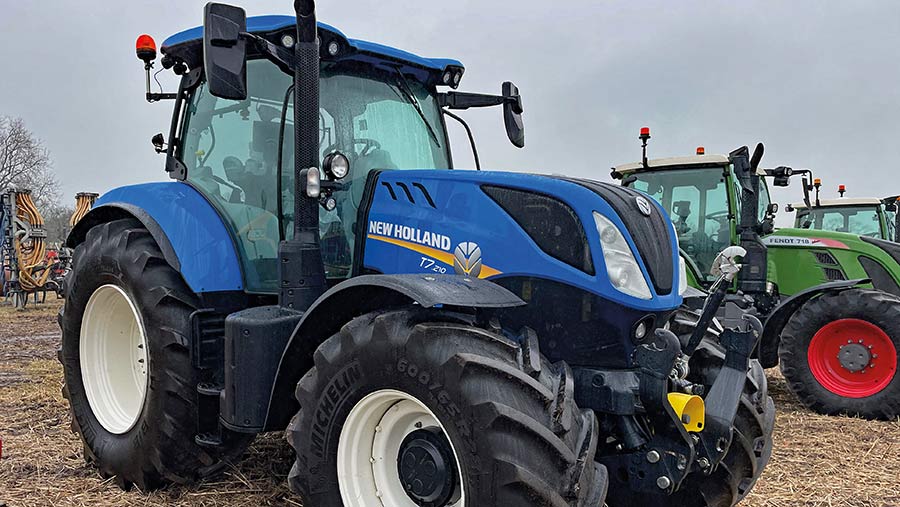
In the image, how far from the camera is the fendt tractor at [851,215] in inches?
442

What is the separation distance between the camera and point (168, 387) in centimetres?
361

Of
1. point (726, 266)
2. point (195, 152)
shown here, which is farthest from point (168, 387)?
point (726, 266)

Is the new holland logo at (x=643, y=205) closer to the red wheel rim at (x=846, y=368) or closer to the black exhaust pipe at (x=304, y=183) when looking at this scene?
the black exhaust pipe at (x=304, y=183)

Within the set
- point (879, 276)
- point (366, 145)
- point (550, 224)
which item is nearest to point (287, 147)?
point (366, 145)

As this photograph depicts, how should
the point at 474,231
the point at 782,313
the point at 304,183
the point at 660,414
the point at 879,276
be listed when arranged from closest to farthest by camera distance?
the point at 660,414 < the point at 474,231 < the point at 304,183 < the point at 782,313 < the point at 879,276

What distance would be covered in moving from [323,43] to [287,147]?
533 mm

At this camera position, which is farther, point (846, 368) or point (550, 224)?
point (846, 368)

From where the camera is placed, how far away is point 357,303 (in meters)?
2.99

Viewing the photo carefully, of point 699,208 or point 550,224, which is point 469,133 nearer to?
point 550,224

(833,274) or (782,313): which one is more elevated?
(833,274)

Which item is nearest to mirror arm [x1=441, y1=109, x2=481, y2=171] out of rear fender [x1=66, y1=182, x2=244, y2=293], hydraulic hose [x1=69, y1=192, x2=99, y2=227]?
rear fender [x1=66, y1=182, x2=244, y2=293]

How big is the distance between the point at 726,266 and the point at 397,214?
4.77ft

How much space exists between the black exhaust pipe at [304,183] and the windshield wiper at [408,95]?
0.72 m

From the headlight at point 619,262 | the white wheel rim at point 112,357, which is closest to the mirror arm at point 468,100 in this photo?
the headlight at point 619,262
